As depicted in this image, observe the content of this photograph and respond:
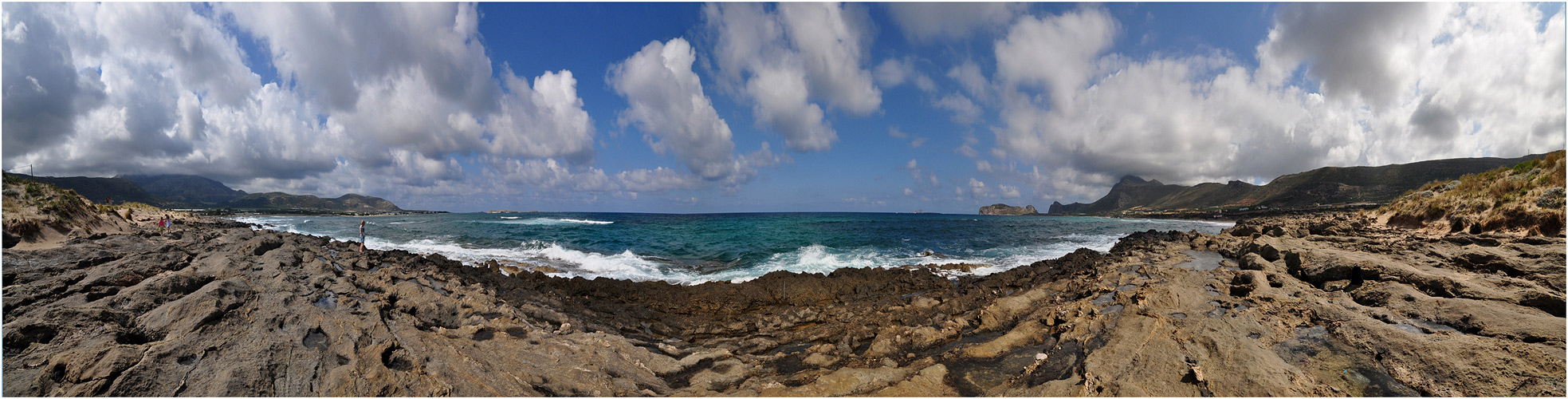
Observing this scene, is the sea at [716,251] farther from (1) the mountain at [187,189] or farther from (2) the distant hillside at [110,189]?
(1) the mountain at [187,189]

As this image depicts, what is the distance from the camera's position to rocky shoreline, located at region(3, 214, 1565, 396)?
13.9ft

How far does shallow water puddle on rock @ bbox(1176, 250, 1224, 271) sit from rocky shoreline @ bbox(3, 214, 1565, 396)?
1309 mm

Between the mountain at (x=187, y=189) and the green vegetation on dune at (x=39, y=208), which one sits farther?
the mountain at (x=187, y=189)

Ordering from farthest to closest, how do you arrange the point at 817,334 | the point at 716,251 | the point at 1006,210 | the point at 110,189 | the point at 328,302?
the point at 1006,210, the point at 110,189, the point at 716,251, the point at 817,334, the point at 328,302

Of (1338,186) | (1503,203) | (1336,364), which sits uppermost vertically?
(1338,186)

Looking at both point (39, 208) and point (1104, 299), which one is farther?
point (39, 208)

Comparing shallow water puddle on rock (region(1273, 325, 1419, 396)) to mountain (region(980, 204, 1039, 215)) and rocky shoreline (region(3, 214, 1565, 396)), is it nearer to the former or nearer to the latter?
rocky shoreline (region(3, 214, 1565, 396))

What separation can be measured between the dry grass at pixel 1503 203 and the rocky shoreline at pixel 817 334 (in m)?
1.38

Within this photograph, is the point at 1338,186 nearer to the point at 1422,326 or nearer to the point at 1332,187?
the point at 1332,187

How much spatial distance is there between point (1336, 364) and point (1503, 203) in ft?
42.2

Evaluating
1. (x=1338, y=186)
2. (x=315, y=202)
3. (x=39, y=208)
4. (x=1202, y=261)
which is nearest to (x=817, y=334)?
(x=1202, y=261)

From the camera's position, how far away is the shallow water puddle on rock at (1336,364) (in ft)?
14.0

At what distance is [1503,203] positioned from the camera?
420 inches

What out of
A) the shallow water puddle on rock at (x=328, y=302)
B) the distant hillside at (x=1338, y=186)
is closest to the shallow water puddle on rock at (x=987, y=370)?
the shallow water puddle on rock at (x=328, y=302)
